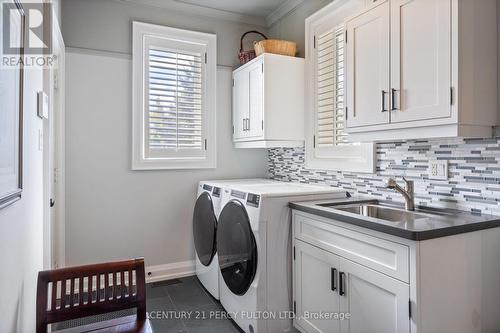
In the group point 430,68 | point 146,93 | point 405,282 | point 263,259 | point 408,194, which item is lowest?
point 263,259

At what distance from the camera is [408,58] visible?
1.62 m

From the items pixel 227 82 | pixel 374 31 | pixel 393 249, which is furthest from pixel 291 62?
pixel 393 249

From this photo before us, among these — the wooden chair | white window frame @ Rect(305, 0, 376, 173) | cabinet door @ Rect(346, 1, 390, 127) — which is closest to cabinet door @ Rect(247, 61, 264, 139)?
white window frame @ Rect(305, 0, 376, 173)

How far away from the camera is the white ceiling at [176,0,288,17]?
3070mm

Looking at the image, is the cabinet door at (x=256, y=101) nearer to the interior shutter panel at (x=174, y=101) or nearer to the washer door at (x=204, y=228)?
the interior shutter panel at (x=174, y=101)

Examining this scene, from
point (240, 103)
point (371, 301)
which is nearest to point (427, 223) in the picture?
point (371, 301)

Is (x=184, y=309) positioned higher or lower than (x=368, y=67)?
lower

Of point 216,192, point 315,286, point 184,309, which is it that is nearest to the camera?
point 315,286

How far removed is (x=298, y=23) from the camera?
118 inches

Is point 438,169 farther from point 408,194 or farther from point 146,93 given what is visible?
point 146,93

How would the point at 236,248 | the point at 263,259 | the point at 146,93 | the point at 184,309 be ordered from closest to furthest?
the point at 263,259 < the point at 236,248 < the point at 184,309 < the point at 146,93

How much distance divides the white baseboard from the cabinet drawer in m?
1.51

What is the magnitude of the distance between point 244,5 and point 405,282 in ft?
9.13

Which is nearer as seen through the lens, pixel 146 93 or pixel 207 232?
pixel 207 232
